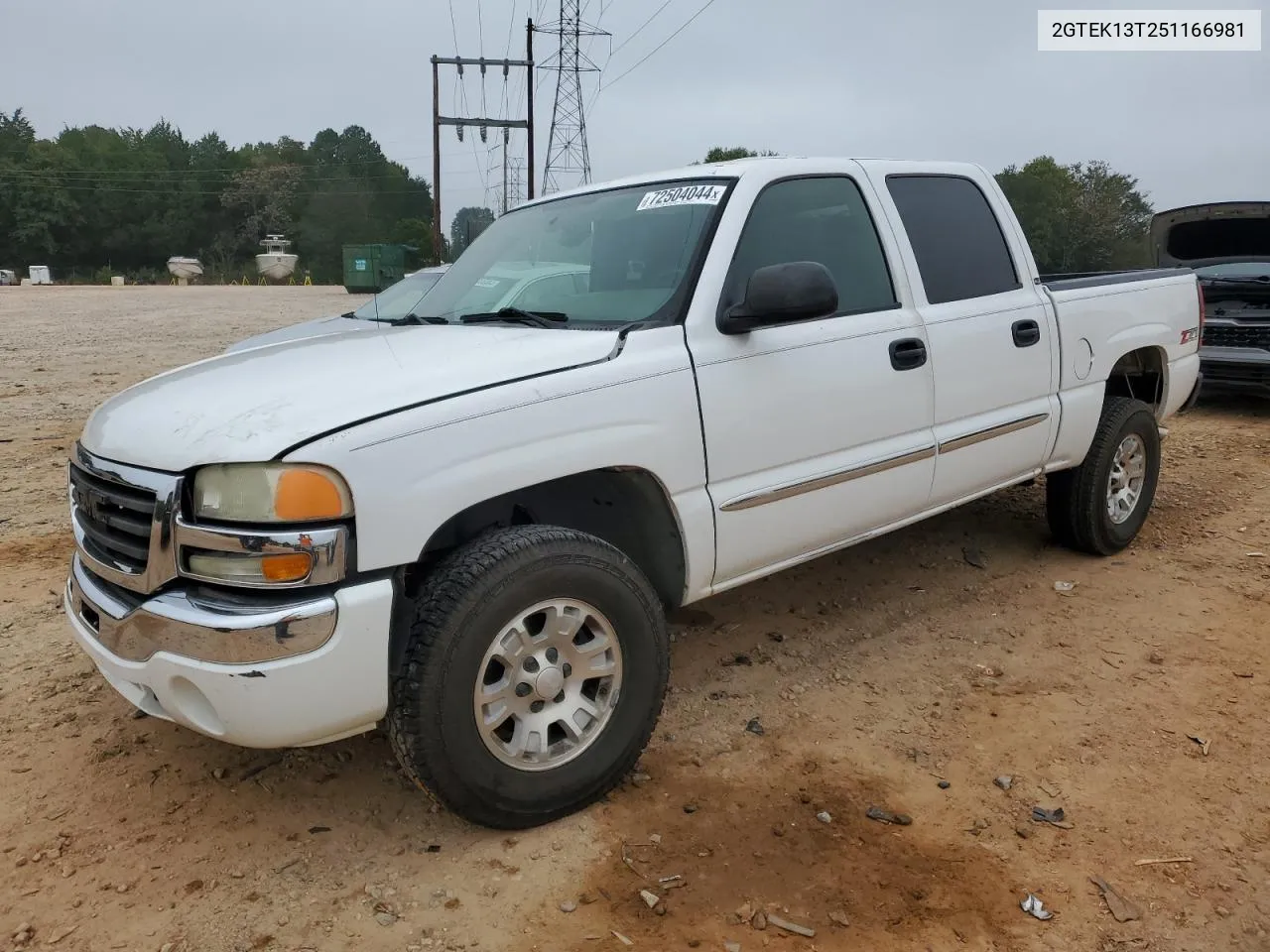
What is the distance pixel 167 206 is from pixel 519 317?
93.0 meters

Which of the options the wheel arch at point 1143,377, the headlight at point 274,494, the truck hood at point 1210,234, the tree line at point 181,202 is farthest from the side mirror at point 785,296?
the tree line at point 181,202

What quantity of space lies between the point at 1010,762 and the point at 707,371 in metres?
1.63

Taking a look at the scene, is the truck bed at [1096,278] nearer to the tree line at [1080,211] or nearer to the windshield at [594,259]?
the windshield at [594,259]

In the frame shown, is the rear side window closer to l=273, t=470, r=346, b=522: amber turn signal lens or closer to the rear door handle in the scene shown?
the rear door handle

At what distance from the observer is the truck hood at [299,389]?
2326 millimetres

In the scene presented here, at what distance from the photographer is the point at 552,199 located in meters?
4.13

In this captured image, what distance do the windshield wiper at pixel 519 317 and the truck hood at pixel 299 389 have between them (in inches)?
4.4

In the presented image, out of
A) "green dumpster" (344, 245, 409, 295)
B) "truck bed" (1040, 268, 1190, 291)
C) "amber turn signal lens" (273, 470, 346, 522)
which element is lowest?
"amber turn signal lens" (273, 470, 346, 522)

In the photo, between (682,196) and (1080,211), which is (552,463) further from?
(1080,211)

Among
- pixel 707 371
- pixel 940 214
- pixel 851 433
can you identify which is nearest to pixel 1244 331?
pixel 940 214

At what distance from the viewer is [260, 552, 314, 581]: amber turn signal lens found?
224 centimetres

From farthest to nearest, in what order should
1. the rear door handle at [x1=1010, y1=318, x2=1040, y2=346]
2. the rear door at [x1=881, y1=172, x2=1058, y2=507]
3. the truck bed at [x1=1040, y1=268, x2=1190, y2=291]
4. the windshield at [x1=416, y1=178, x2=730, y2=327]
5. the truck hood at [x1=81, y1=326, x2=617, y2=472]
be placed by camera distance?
the truck bed at [x1=1040, y1=268, x2=1190, y2=291], the rear door handle at [x1=1010, y1=318, x2=1040, y2=346], the rear door at [x1=881, y1=172, x2=1058, y2=507], the windshield at [x1=416, y1=178, x2=730, y2=327], the truck hood at [x1=81, y1=326, x2=617, y2=472]

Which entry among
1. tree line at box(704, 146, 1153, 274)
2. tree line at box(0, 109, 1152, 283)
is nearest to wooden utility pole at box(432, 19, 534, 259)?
tree line at box(704, 146, 1153, 274)

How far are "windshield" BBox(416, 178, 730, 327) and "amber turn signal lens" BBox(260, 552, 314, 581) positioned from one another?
128cm
